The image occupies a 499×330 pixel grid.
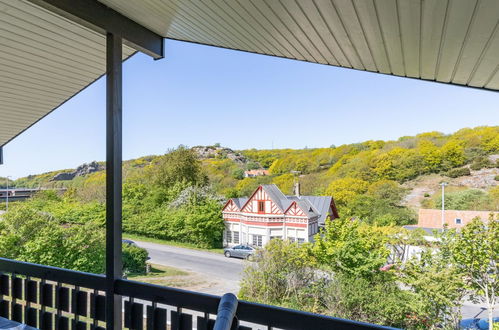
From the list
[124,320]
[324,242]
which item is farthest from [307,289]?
[124,320]

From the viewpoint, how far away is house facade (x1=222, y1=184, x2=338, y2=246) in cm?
485

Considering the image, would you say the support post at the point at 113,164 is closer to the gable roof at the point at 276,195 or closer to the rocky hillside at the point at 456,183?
the gable roof at the point at 276,195

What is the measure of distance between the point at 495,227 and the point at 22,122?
17.7 feet

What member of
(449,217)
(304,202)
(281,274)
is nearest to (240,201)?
(304,202)

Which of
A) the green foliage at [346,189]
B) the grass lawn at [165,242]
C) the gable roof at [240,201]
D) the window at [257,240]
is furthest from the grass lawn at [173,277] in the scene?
the green foliage at [346,189]

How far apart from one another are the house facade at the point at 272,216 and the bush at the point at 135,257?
169cm

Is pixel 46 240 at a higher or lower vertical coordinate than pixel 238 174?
lower

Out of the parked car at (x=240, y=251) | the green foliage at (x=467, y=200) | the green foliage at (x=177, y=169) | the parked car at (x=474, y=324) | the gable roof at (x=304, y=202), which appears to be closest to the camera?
the green foliage at (x=467, y=200)

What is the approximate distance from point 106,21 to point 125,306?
55.5 inches

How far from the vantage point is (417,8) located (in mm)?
927

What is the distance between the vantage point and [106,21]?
1641mm

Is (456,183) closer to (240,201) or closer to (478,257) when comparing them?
(478,257)

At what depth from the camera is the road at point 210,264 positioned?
5285 millimetres

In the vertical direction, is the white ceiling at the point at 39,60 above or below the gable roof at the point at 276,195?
above
